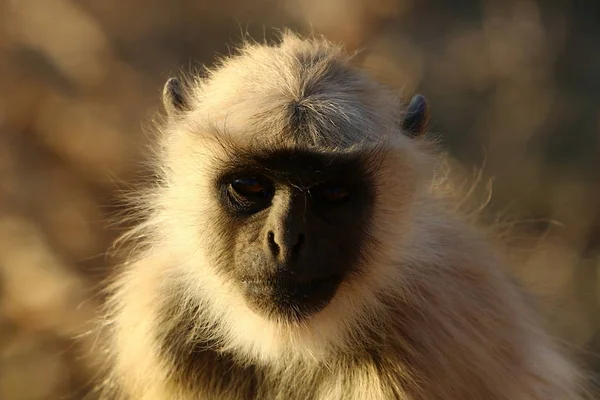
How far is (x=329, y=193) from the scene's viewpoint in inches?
111

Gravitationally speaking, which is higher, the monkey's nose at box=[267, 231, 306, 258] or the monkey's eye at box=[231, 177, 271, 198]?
the monkey's eye at box=[231, 177, 271, 198]

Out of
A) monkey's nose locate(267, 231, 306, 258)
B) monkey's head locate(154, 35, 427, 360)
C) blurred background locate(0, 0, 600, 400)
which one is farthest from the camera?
blurred background locate(0, 0, 600, 400)

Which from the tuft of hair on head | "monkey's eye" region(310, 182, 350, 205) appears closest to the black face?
"monkey's eye" region(310, 182, 350, 205)

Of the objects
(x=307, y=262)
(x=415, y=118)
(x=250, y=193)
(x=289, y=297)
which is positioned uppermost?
(x=415, y=118)

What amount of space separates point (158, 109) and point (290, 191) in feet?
11.8

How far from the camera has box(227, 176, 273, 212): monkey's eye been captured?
9.30 ft

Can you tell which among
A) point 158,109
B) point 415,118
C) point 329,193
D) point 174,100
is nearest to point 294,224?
point 329,193

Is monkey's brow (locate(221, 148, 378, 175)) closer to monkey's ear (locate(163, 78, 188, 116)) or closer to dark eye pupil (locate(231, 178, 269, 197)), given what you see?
dark eye pupil (locate(231, 178, 269, 197))

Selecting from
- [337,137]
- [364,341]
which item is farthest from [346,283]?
[337,137]

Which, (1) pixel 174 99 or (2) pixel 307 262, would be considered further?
(1) pixel 174 99

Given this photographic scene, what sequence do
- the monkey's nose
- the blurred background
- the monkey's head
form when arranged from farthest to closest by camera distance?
1. the blurred background
2. the monkey's head
3. the monkey's nose

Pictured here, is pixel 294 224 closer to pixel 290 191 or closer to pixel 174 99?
pixel 290 191

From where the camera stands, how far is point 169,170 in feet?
11.2

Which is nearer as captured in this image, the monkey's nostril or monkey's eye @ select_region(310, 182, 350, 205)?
the monkey's nostril
